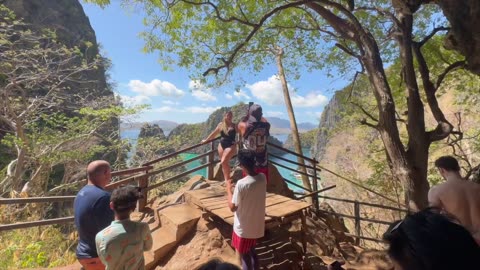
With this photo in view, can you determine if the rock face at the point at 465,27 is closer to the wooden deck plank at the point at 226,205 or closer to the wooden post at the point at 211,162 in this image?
the wooden deck plank at the point at 226,205

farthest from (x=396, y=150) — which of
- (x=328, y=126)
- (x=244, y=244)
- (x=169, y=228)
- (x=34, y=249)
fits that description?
(x=328, y=126)

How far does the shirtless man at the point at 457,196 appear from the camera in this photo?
2828mm

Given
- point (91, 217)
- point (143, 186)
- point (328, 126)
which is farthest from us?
point (328, 126)

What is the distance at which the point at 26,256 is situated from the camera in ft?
17.1

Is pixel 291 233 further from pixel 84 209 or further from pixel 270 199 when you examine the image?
pixel 84 209

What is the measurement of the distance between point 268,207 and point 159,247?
185 cm

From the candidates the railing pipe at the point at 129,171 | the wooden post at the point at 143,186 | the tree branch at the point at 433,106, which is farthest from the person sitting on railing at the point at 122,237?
the tree branch at the point at 433,106

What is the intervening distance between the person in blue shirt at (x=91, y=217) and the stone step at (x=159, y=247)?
5.93 ft

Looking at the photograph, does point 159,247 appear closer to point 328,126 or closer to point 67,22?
point 67,22

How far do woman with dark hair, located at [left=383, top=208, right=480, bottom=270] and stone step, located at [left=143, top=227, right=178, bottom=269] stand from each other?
416 cm

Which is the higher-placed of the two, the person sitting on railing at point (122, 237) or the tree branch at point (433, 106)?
the tree branch at point (433, 106)

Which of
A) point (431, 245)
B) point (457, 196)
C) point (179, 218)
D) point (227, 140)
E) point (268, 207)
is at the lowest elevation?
point (179, 218)

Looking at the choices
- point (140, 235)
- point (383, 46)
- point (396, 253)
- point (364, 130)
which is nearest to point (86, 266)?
point (140, 235)

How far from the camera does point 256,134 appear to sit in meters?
4.68
